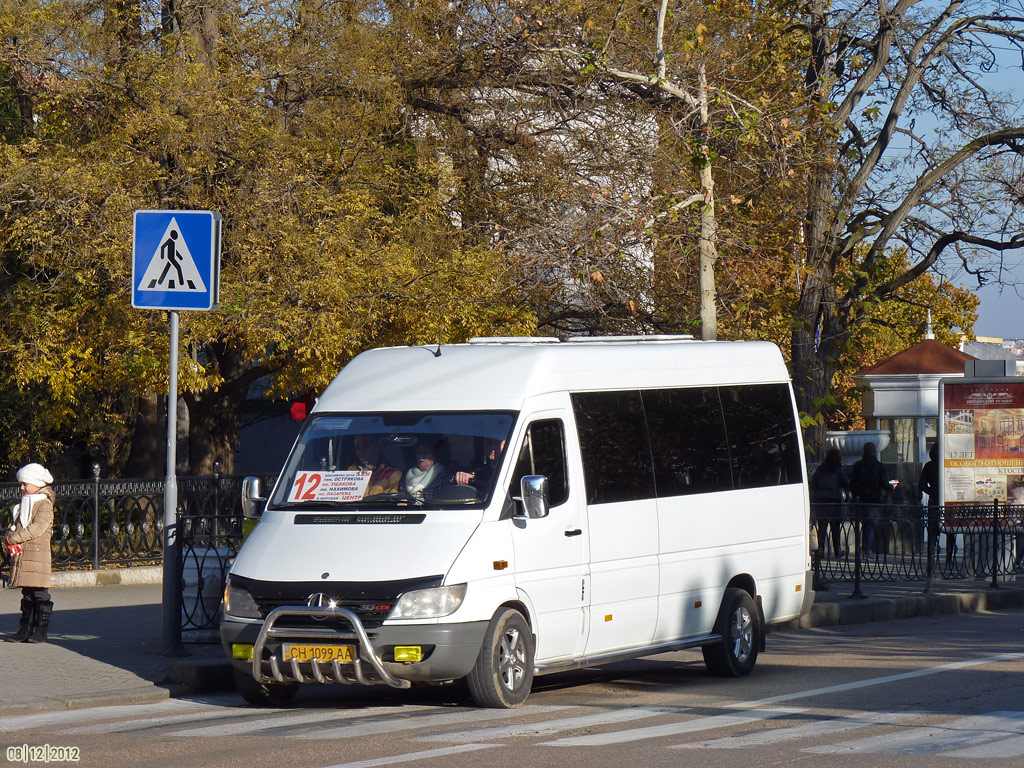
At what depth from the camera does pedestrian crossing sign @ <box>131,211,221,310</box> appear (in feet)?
38.2

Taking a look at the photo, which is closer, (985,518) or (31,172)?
(31,172)

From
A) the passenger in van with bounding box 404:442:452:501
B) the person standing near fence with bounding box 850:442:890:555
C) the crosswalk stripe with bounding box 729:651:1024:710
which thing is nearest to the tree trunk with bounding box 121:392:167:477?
the person standing near fence with bounding box 850:442:890:555

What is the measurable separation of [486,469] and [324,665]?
5.59 ft

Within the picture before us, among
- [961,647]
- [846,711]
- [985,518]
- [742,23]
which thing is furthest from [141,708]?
[742,23]

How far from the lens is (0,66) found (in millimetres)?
19656

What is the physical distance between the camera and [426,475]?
9.90 metres

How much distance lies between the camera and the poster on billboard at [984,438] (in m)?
22.2

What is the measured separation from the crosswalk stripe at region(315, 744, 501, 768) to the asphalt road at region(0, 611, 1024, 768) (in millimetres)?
10

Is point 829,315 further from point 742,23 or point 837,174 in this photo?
point 742,23

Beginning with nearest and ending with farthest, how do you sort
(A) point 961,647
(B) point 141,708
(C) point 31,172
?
(B) point 141,708 → (A) point 961,647 → (C) point 31,172

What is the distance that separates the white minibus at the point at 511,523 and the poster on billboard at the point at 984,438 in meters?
10.6

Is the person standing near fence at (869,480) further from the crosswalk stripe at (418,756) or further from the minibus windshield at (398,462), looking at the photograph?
the crosswalk stripe at (418,756)

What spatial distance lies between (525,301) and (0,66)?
26.2 feet

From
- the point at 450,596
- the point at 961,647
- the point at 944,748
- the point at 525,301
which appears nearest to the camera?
the point at 944,748
